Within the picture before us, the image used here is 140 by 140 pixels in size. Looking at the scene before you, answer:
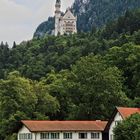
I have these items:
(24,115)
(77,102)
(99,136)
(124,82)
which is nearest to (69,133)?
(99,136)

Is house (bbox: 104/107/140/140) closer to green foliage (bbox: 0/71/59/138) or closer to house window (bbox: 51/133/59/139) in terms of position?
house window (bbox: 51/133/59/139)

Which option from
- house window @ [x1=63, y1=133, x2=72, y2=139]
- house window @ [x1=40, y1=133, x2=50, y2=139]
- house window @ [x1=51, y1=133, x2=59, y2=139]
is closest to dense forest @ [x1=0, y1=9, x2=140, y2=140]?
house window @ [x1=40, y1=133, x2=50, y2=139]

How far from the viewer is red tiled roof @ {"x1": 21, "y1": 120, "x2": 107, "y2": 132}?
83.9m

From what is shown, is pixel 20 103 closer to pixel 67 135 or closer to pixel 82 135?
pixel 67 135

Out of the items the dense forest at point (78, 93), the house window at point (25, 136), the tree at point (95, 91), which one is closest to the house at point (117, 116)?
the house window at point (25, 136)

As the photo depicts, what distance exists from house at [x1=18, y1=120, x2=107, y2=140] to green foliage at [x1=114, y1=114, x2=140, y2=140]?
1233 centimetres

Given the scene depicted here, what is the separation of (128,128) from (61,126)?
15654 mm

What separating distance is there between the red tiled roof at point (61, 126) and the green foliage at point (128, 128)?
12.2 metres

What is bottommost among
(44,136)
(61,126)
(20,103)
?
(44,136)

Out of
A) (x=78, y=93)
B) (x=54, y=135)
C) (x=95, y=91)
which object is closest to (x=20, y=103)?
(x=78, y=93)

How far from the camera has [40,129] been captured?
274 feet

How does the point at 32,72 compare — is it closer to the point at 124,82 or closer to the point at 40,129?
the point at 124,82

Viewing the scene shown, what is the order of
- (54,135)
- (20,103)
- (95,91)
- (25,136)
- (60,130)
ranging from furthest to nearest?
(95,91) < (20,103) < (25,136) < (54,135) < (60,130)

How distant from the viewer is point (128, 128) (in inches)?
2876
